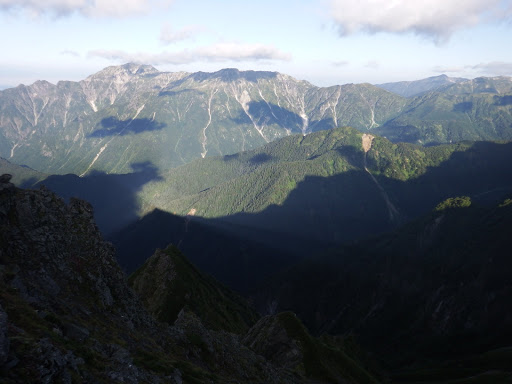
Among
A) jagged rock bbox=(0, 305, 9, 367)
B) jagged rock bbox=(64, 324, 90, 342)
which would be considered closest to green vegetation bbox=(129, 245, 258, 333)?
jagged rock bbox=(64, 324, 90, 342)

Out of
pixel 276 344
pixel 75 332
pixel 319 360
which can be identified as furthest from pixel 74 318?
pixel 319 360

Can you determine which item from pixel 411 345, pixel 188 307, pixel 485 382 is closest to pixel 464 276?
pixel 411 345

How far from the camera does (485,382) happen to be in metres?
104

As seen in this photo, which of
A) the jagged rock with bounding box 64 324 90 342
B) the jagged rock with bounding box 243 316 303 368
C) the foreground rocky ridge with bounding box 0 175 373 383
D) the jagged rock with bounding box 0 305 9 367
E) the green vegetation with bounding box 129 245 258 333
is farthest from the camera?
the green vegetation with bounding box 129 245 258 333

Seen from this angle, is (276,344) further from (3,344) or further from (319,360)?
(3,344)

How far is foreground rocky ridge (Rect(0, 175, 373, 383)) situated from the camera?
86.8ft

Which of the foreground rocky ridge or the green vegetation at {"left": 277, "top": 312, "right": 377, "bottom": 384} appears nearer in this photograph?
the foreground rocky ridge

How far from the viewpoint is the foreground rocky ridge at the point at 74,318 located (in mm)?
26469

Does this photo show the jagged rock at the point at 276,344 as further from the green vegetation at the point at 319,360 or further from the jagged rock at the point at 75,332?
the jagged rock at the point at 75,332

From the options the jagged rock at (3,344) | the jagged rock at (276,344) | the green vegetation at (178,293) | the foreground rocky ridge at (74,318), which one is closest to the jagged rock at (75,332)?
the foreground rocky ridge at (74,318)

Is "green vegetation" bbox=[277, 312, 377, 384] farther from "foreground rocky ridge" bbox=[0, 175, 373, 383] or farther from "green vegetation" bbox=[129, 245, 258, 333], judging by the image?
"foreground rocky ridge" bbox=[0, 175, 373, 383]

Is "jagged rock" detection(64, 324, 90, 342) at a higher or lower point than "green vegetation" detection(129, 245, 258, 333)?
higher

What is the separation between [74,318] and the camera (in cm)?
3944

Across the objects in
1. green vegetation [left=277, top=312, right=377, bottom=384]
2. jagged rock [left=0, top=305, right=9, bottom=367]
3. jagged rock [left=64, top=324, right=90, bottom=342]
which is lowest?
green vegetation [left=277, top=312, right=377, bottom=384]
